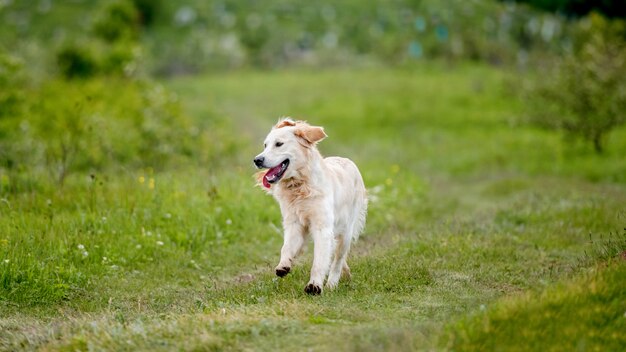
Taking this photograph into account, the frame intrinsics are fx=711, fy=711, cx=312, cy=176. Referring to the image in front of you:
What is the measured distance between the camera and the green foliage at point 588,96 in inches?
933

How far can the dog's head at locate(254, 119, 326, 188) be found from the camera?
8758 millimetres

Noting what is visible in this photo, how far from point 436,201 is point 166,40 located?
214ft

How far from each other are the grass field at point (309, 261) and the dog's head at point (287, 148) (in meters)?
1.45

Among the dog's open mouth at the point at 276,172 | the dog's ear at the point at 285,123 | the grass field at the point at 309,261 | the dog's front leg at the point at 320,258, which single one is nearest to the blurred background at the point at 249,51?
the grass field at the point at 309,261

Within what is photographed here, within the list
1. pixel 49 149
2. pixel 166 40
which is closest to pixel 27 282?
pixel 49 149

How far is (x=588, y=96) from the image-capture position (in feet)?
79.0

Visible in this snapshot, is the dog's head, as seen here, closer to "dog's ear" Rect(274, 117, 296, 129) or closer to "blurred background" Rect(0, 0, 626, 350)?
"dog's ear" Rect(274, 117, 296, 129)

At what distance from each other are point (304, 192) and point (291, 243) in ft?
2.12

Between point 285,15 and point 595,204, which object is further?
point 285,15

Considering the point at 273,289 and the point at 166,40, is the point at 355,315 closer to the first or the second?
the point at 273,289

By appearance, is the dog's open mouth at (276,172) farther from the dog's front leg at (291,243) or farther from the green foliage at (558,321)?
the green foliage at (558,321)

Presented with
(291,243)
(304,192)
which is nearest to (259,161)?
(304,192)

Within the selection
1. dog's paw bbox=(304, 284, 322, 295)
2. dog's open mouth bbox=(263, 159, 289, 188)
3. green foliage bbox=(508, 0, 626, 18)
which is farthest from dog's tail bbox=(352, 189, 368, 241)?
green foliage bbox=(508, 0, 626, 18)

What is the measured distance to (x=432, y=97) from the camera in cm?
3784
